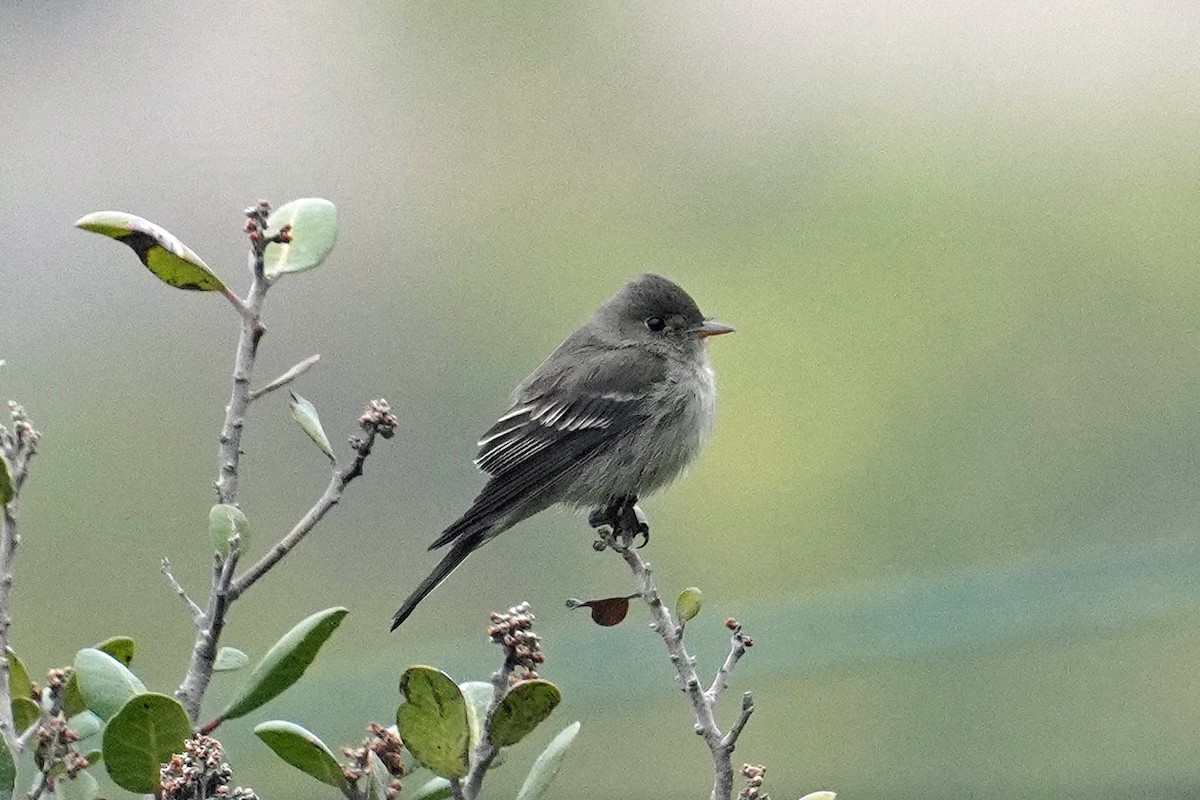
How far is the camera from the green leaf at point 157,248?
1022 mm

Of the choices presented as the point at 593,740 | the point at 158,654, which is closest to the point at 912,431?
the point at 593,740

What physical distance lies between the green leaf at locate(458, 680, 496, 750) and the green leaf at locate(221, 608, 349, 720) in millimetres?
106

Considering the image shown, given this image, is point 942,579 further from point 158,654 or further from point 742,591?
point 158,654

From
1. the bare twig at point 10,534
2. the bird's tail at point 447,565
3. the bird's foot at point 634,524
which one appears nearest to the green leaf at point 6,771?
the bare twig at point 10,534

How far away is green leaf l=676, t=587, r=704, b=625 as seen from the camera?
116 cm

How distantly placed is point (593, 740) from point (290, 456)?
2.65 feet

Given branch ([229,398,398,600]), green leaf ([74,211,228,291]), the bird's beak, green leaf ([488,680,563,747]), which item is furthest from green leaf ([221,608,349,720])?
the bird's beak

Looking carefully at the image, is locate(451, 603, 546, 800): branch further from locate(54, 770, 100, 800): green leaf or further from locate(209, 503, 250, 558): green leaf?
locate(54, 770, 100, 800): green leaf

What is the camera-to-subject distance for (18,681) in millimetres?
1173

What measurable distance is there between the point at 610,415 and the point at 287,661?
1612mm

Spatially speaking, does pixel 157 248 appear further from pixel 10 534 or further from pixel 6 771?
pixel 6 771

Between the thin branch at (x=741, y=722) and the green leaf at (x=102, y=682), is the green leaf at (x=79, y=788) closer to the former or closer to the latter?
the green leaf at (x=102, y=682)

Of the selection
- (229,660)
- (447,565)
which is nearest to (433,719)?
(229,660)

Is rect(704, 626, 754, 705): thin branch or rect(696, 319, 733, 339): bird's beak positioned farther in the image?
rect(696, 319, 733, 339): bird's beak
